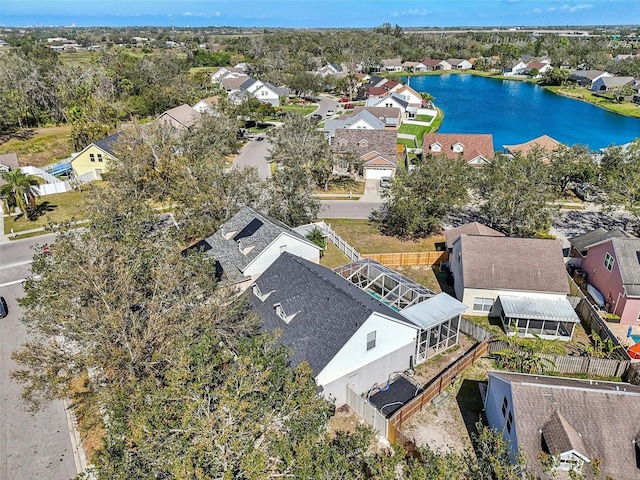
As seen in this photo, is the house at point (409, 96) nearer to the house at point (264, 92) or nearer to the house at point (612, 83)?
the house at point (264, 92)

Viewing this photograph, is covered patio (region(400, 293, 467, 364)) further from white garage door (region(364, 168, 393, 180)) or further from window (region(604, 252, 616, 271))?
white garage door (region(364, 168, 393, 180))

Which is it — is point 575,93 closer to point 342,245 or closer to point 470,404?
point 342,245

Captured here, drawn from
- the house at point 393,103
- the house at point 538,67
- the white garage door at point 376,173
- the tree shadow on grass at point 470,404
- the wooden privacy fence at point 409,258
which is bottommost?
the tree shadow on grass at point 470,404

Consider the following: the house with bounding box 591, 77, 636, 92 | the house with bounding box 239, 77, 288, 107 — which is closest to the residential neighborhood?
the house with bounding box 239, 77, 288, 107

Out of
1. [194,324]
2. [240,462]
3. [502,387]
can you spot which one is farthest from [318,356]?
[240,462]

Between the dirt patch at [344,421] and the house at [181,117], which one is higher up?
the house at [181,117]

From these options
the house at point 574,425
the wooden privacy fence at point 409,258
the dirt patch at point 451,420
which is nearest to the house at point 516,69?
the wooden privacy fence at point 409,258

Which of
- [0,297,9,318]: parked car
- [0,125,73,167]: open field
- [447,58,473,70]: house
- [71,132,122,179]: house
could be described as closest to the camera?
[0,297,9,318]: parked car
